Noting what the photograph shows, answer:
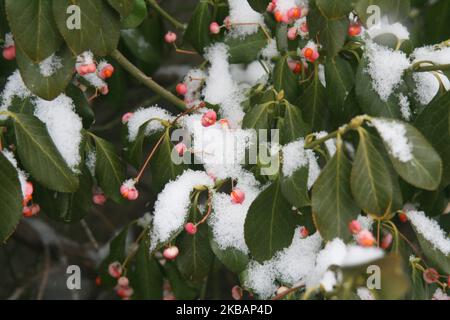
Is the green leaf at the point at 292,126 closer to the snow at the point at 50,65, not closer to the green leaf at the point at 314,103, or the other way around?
the green leaf at the point at 314,103

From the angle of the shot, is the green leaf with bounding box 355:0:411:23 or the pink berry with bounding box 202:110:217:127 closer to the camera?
the green leaf with bounding box 355:0:411:23

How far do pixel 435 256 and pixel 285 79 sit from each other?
47cm

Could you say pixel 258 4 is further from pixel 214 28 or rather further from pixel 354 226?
pixel 354 226

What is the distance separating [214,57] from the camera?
166 centimetres

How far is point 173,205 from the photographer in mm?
1391

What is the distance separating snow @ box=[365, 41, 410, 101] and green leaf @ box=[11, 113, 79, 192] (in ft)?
2.00

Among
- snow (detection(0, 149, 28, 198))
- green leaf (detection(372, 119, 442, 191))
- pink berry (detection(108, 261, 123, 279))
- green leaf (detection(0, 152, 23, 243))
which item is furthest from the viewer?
pink berry (detection(108, 261, 123, 279))

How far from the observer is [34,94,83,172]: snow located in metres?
1.41

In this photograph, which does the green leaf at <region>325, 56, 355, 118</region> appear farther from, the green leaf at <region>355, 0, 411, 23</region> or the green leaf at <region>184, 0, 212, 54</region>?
the green leaf at <region>184, 0, 212, 54</region>

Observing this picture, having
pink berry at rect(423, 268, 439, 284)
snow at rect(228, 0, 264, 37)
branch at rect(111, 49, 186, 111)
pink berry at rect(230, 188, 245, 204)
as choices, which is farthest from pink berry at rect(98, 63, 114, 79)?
pink berry at rect(423, 268, 439, 284)

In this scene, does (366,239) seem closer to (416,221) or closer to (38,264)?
(416,221)

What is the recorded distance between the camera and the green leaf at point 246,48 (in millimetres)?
1608

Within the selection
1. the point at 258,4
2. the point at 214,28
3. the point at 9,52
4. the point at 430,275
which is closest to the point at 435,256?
the point at 430,275
